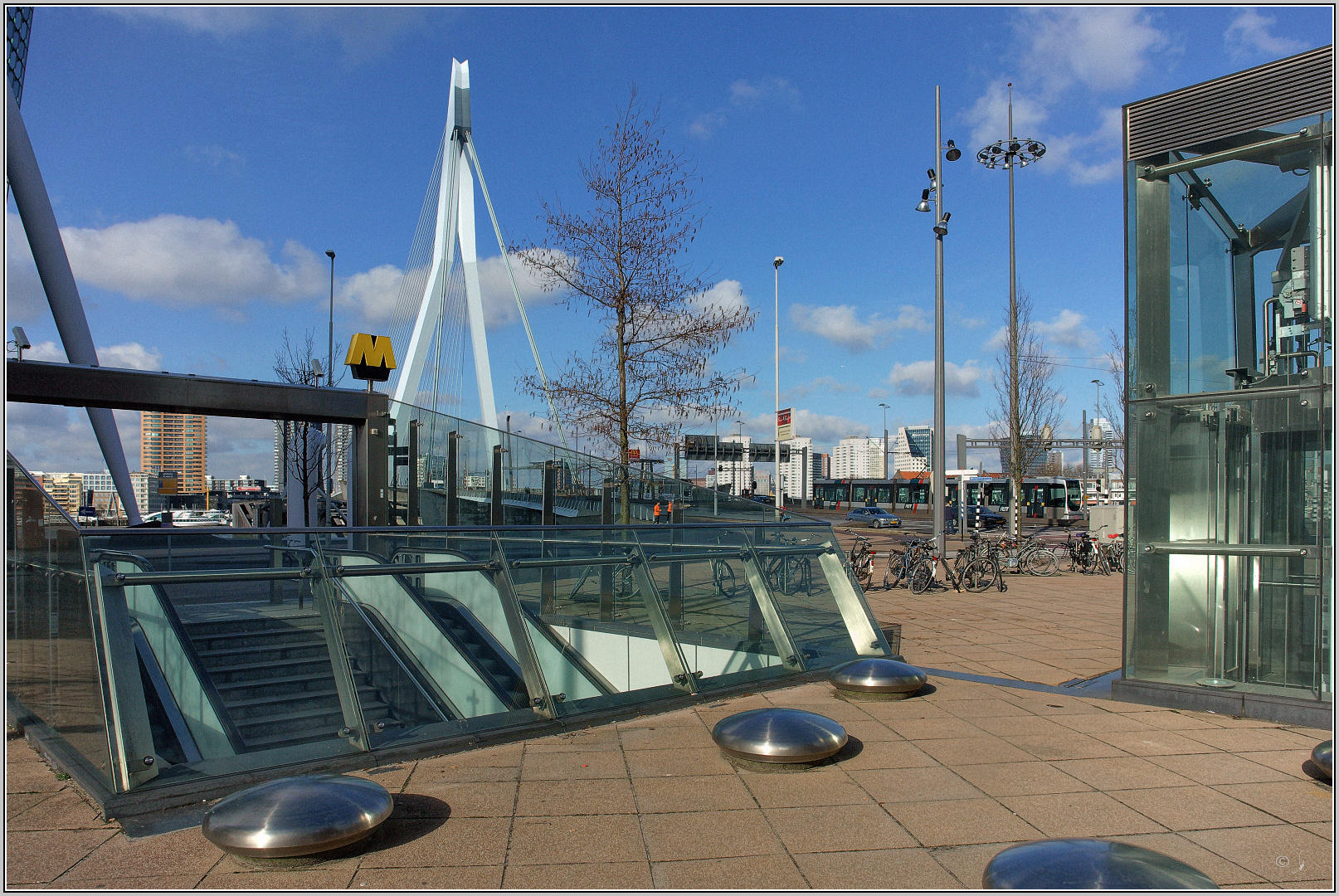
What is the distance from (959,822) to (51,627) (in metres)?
4.78

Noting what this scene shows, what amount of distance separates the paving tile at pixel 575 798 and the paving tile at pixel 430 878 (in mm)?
595

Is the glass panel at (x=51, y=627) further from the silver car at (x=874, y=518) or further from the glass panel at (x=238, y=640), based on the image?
the silver car at (x=874, y=518)

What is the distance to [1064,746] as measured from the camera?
197 inches

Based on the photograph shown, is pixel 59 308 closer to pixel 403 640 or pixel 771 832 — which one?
pixel 403 640

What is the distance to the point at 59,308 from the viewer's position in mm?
19516

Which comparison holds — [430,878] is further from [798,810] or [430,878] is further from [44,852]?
[798,810]

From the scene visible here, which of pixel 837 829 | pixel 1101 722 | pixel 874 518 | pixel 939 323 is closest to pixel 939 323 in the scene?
pixel 939 323

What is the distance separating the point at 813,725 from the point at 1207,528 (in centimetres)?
355

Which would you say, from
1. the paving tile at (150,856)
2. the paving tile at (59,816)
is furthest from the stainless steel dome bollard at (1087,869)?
the paving tile at (59,816)

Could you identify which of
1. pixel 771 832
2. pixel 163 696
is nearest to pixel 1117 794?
pixel 771 832

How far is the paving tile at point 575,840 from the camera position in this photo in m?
3.37

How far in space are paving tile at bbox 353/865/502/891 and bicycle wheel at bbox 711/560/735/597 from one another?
4004mm

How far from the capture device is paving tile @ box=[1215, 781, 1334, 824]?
3.89 meters

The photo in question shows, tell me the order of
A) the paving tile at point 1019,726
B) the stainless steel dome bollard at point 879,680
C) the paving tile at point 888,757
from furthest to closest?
the stainless steel dome bollard at point 879,680
the paving tile at point 1019,726
the paving tile at point 888,757
